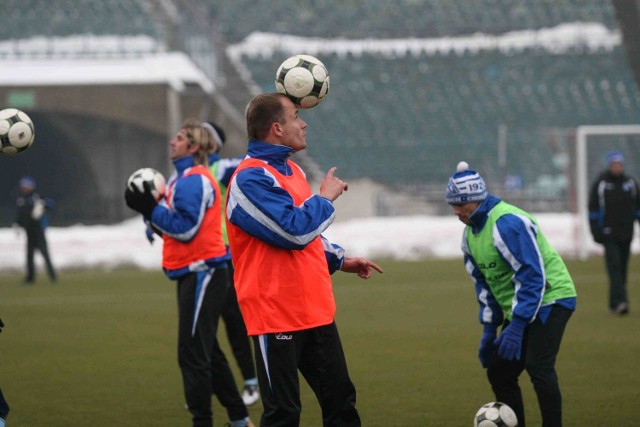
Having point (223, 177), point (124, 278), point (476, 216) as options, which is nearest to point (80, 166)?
point (124, 278)

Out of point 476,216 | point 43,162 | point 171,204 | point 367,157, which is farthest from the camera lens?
point 43,162

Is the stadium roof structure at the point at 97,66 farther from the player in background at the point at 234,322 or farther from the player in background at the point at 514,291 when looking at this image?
the player in background at the point at 514,291

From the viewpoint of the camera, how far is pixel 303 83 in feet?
19.1

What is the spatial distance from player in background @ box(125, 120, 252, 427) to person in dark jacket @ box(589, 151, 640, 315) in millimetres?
8212

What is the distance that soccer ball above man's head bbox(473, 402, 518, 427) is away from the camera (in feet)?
20.3

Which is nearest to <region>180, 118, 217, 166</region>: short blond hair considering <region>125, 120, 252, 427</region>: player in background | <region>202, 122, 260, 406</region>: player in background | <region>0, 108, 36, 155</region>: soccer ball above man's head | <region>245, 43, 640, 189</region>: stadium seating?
<region>125, 120, 252, 427</region>: player in background

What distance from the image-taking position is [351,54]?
1492 inches

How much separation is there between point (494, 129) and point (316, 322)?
32.1m

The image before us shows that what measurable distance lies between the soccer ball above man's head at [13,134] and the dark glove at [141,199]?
0.66 meters

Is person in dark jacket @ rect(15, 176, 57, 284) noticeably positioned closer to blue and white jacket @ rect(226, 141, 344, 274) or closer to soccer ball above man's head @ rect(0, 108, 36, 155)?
soccer ball above man's head @ rect(0, 108, 36, 155)

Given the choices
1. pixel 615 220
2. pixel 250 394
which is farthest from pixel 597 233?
pixel 250 394

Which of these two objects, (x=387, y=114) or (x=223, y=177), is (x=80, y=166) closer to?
(x=387, y=114)

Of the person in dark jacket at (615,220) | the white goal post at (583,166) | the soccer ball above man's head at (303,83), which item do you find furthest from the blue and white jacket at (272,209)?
the white goal post at (583,166)

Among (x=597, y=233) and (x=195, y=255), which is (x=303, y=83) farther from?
(x=597, y=233)
